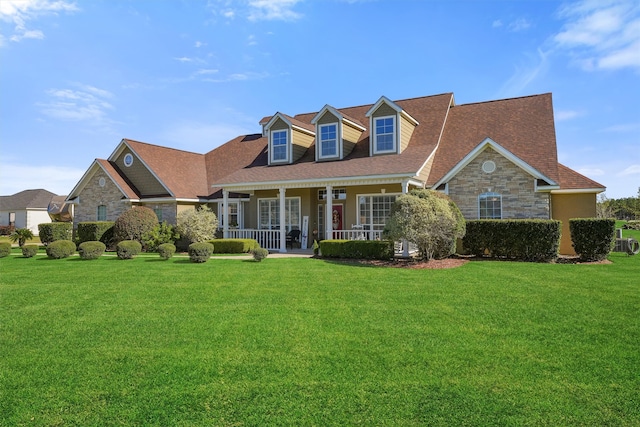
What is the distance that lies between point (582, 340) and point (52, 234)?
1124 inches

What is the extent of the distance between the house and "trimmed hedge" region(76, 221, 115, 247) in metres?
1.89

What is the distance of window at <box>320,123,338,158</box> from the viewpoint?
22.1m

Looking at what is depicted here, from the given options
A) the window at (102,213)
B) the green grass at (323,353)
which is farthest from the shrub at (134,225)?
the green grass at (323,353)

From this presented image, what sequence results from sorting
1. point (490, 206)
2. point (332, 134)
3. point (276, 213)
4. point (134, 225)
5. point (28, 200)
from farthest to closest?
point (28, 200) → point (276, 213) → point (332, 134) → point (134, 225) → point (490, 206)

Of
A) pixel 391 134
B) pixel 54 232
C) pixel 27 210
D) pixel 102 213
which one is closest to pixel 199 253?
pixel 391 134

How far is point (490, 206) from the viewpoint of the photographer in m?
18.1

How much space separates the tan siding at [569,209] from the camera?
17766 mm

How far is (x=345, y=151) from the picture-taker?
72.6ft

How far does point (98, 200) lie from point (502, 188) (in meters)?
22.9

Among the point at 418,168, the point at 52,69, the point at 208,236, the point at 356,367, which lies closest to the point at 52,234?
the point at 208,236

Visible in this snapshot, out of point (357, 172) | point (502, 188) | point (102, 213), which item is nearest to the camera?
point (502, 188)

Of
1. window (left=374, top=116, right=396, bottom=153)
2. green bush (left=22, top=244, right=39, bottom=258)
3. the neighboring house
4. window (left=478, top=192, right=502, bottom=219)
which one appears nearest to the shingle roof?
the neighboring house

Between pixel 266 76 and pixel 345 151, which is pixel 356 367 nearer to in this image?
pixel 266 76

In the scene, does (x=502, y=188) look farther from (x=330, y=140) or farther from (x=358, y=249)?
(x=330, y=140)
